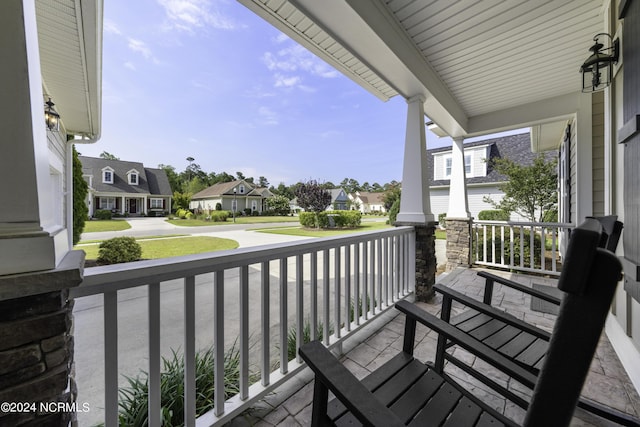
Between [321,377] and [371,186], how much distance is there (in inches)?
1521

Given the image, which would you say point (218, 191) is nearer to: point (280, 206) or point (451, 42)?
point (280, 206)

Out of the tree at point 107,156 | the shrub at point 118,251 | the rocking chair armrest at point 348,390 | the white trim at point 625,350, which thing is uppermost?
the tree at point 107,156

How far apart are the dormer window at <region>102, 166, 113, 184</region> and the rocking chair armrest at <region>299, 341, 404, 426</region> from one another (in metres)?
11.0

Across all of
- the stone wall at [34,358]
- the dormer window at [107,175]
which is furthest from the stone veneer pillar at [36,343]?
the dormer window at [107,175]

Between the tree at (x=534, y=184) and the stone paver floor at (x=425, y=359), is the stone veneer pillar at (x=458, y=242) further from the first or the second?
the tree at (x=534, y=184)

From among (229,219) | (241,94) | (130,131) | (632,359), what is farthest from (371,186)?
(632,359)

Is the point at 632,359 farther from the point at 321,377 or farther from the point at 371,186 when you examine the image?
the point at 371,186

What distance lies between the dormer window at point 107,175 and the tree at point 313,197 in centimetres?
827

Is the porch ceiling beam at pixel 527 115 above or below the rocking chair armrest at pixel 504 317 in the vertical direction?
above

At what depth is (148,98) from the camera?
18.5 feet

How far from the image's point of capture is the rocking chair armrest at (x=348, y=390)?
2.31 ft

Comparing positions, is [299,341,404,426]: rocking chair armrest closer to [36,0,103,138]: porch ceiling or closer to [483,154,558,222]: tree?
[36,0,103,138]: porch ceiling

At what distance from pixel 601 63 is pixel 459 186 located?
2.84 metres

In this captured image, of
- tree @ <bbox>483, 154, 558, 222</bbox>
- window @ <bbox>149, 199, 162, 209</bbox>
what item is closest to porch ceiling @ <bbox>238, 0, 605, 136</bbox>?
tree @ <bbox>483, 154, 558, 222</bbox>
